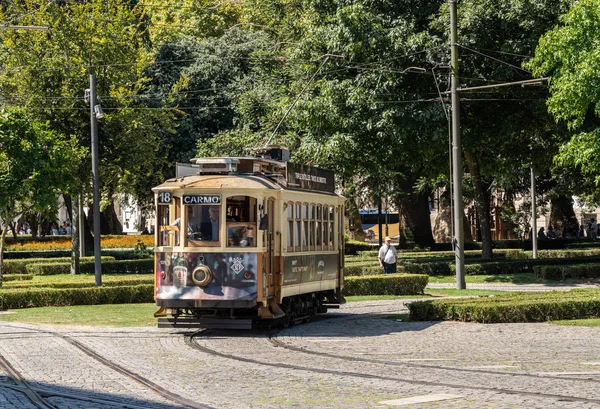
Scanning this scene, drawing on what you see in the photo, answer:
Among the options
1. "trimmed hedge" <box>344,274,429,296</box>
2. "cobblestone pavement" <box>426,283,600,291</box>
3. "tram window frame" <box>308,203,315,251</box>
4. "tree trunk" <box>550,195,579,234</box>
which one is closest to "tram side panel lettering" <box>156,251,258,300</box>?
"tram window frame" <box>308,203,315,251</box>

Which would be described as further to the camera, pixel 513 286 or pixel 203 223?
pixel 513 286

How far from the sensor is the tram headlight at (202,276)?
19656mm

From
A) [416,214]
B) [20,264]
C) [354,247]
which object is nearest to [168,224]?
[20,264]

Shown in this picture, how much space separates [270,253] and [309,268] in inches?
92.3

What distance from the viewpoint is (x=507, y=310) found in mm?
22141

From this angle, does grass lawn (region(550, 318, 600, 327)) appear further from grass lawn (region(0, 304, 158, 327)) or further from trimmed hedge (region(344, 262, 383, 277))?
trimmed hedge (region(344, 262, 383, 277))

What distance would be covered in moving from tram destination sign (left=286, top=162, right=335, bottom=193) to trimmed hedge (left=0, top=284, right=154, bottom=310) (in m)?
7.52

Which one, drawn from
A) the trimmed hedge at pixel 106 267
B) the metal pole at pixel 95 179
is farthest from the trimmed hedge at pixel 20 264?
the metal pole at pixel 95 179

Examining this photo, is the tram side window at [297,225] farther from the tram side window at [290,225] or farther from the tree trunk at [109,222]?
the tree trunk at [109,222]

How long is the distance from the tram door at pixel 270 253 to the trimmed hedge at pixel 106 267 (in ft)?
76.7

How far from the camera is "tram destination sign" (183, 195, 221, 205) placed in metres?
19.8

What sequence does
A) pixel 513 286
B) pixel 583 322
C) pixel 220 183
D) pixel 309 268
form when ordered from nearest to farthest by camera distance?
pixel 220 183
pixel 583 322
pixel 309 268
pixel 513 286

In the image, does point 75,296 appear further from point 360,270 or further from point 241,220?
point 360,270

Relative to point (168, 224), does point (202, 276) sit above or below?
below
